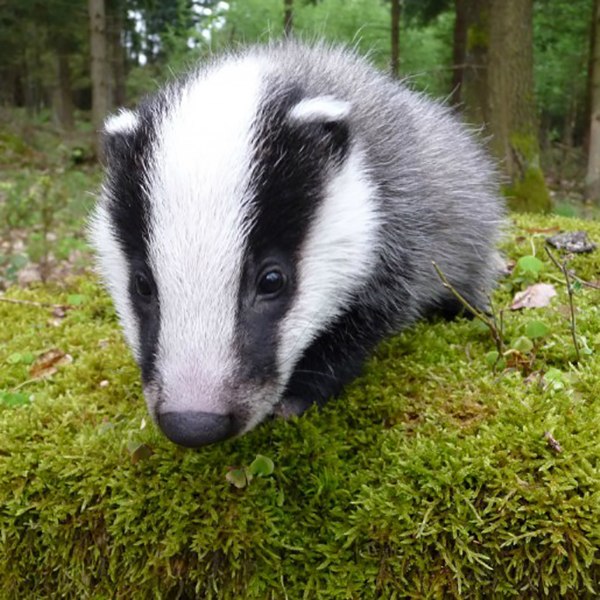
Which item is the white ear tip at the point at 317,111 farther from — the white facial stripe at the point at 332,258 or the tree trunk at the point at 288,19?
the tree trunk at the point at 288,19

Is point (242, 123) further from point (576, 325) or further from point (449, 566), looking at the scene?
point (576, 325)

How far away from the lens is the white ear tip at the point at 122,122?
219 cm

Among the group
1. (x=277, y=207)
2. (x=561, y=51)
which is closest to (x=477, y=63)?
(x=277, y=207)

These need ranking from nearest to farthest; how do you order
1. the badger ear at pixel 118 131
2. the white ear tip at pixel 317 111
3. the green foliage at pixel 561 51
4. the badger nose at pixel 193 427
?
the badger nose at pixel 193 427 < the white ear tip at pixel 317 111 < the badger ear at pixel 118 131 < the green foliage at pixel 561 51

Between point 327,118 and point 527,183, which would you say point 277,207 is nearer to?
point 327,118

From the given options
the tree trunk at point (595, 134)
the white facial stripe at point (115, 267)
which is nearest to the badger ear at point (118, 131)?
the white facial stripe at point (115, 267)

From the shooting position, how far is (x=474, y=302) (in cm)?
332

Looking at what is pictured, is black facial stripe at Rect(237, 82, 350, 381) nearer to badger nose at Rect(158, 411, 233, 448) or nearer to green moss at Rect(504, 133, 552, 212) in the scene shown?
badger nose at Rect(158, 411, 233, 448)

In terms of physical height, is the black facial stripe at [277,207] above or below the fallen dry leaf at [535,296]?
above

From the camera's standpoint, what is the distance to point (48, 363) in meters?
3.00

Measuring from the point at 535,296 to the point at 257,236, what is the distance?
78.0 inches

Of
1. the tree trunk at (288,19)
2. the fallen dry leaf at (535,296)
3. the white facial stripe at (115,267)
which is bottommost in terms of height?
the fallen dry leaf at (535,296)

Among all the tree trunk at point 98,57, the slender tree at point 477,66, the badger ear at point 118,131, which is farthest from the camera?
the tree trunk at point 98,57

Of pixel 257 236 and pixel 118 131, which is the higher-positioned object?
pixel 118 131
